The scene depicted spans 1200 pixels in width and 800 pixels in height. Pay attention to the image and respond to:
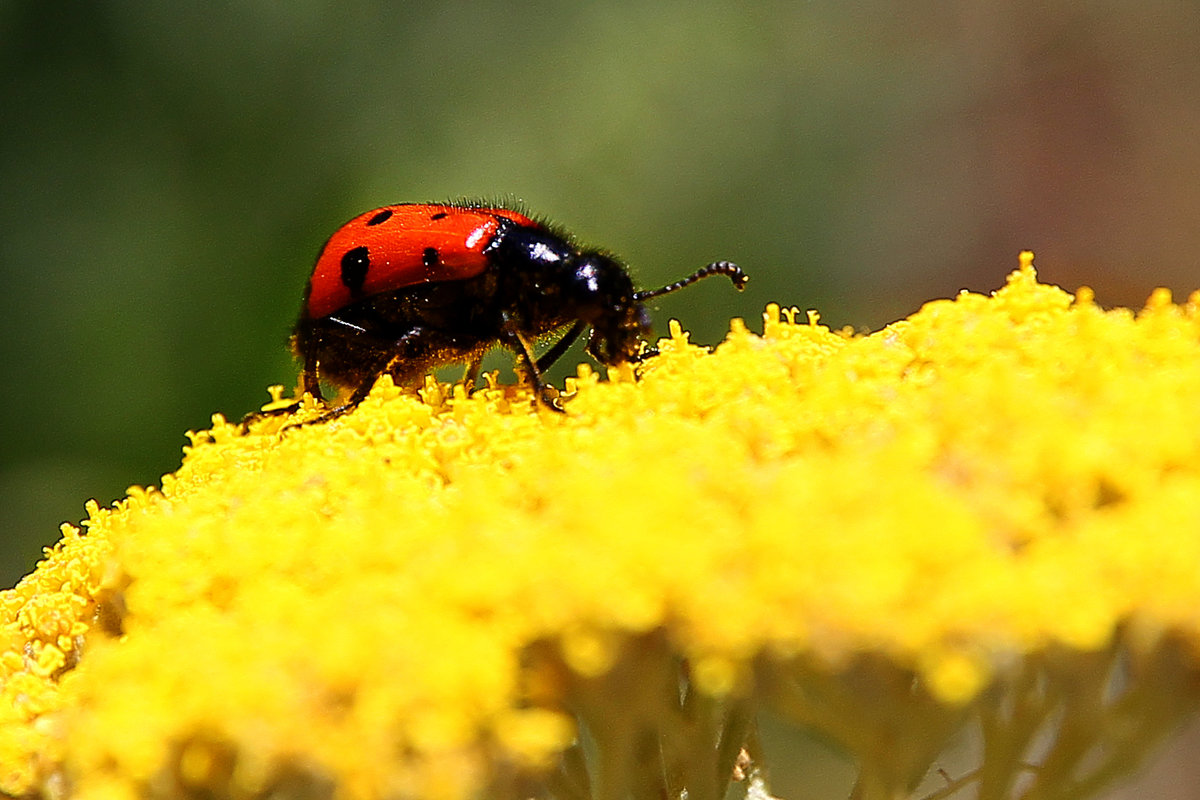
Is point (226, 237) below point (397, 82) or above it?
below

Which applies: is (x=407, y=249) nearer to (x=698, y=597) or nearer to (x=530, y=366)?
(x=530, y=366)

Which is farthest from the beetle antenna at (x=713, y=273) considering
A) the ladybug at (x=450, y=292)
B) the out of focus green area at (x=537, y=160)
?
the out of focus green area at (x=537, y=160)

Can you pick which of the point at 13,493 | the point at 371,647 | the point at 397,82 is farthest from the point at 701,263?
the point at 371,647

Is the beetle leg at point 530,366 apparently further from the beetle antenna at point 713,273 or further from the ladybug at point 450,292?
the beetle antenna at point 713,273

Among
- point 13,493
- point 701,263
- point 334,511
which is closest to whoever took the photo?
point 334,511

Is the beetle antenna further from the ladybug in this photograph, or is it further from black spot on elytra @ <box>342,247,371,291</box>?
black spot on elytra @ <box>342,247,371,291</box>

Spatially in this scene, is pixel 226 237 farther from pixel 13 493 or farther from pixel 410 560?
pixel 410 560

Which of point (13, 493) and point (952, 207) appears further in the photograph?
point (952, 207)

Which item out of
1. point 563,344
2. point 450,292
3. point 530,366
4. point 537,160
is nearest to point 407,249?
point 450,292
